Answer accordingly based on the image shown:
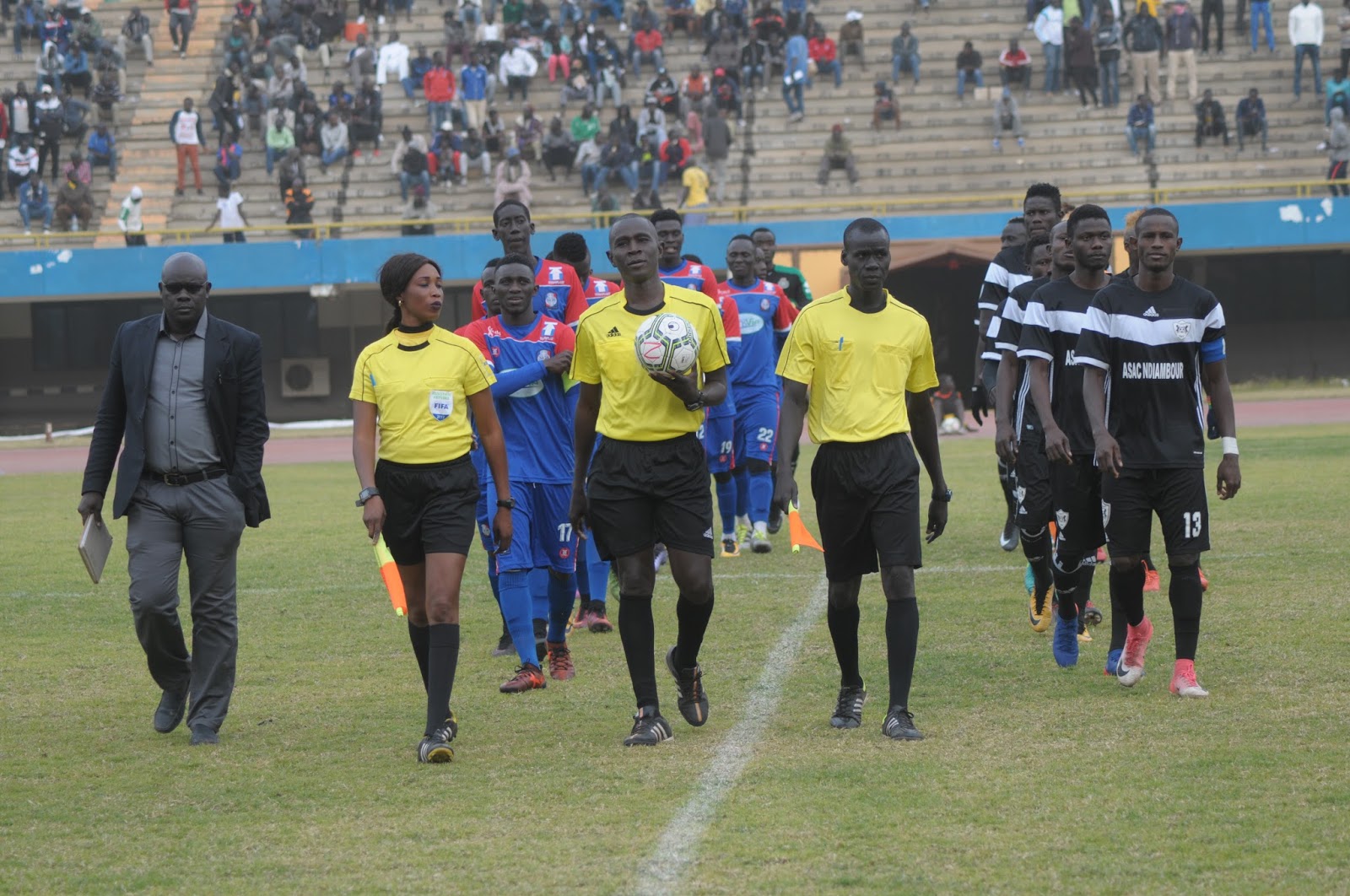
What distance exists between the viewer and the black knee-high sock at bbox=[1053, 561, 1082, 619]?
25.3 feet

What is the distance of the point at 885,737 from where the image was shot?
6.46m

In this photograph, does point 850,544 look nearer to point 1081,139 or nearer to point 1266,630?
point 1266,630

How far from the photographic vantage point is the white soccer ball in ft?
21.0

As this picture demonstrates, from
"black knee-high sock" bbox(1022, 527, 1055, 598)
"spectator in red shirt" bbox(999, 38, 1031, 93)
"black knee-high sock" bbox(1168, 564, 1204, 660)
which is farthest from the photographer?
"spectator in red shirt" bbox(999, 38, 1031, 93)

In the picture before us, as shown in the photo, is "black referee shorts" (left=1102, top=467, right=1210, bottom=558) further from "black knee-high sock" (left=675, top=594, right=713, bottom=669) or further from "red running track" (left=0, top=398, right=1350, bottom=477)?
"red running track" (left=0, top=398, right=1350, bottom=477)

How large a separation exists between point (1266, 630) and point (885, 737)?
3.00 meters

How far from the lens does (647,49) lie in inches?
1459

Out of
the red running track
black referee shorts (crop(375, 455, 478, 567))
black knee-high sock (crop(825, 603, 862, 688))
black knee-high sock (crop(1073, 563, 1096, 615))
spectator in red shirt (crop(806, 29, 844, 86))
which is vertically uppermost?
spectator in red shirt (crop(806, 29, 844, 86))

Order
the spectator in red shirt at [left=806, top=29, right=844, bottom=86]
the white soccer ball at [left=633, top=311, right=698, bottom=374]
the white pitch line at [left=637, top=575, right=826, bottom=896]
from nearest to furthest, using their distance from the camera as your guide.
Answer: the white pitch line at [left=637, top=575, right=826, bottom=896] → the white soccer ball at [left=633, top=311, right=698, bottom=374] → the spectator in red shirt at [left=806, top=29, right=844, bottom=86]

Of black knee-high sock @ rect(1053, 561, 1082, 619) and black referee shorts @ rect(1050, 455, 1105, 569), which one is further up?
Result: black referee shorts @ rect(1050, 455, 1105, 569)

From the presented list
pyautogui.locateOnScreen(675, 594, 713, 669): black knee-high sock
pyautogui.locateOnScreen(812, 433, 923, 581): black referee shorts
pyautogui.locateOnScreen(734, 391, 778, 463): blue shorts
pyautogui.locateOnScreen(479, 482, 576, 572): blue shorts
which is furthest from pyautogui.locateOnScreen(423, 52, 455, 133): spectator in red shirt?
pyautogui.locateOnScreen(812, 433, 923, 581): black referee shorts

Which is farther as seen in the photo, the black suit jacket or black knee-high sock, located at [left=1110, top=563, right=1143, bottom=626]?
black knee-high sock, located at [left=1110, top=563, right=1143, bottom=626]

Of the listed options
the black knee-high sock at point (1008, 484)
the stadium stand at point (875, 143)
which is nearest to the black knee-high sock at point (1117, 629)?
the black knee-high sock at point (1008, 484)

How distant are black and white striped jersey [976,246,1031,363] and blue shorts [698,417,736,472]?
251 centimetres
